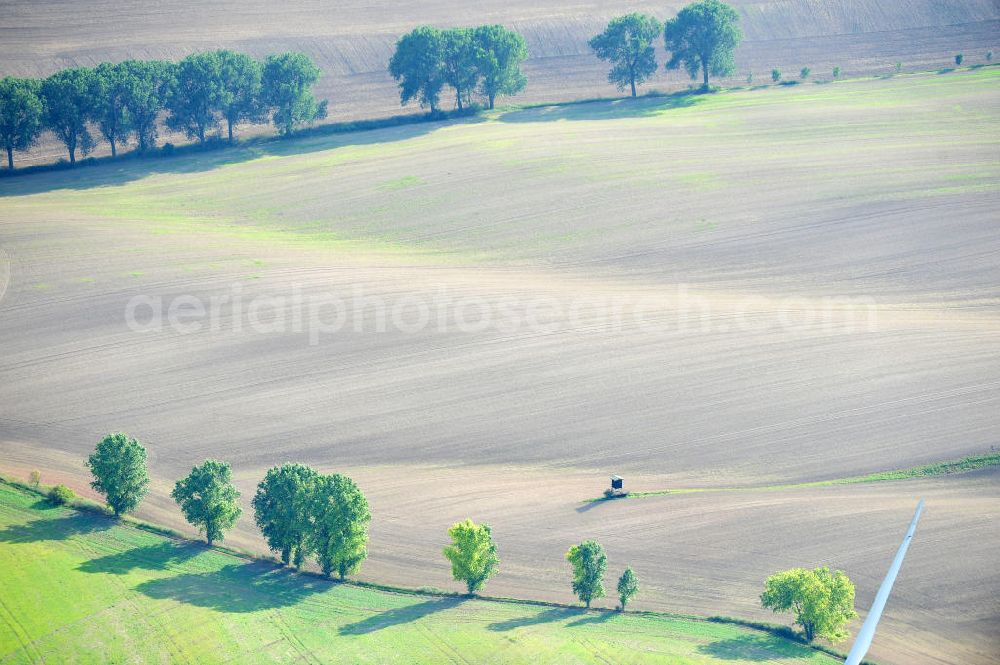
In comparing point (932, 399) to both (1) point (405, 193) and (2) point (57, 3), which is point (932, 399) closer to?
(1) point (405, 193)

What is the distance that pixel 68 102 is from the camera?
115188mm

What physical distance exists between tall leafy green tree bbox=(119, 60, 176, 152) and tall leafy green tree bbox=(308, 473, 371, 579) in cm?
7887

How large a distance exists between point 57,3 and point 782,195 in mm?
101806

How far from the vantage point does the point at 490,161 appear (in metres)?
113

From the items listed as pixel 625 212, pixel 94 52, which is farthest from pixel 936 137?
pixel 94 52

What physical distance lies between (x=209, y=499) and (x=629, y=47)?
97652mm

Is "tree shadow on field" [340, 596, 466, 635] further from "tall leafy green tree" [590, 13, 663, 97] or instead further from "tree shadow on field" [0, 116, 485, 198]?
"tall leafy green tree" [590, 13, 663, 97]

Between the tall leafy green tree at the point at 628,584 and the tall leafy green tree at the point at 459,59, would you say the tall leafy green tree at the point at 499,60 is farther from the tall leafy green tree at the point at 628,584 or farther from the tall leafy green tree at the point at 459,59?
the tall leafy green tree at the point at 628,584

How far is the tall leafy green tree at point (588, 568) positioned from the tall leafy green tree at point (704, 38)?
3879 inches

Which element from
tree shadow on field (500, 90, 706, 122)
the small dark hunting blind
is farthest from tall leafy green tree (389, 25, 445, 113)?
the small dark hunting blind

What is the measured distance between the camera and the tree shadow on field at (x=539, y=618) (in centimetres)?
4812

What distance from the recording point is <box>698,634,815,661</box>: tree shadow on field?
150ft

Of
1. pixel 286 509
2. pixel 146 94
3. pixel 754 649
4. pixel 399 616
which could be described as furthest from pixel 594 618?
pixel 146 94

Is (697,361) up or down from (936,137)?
down
